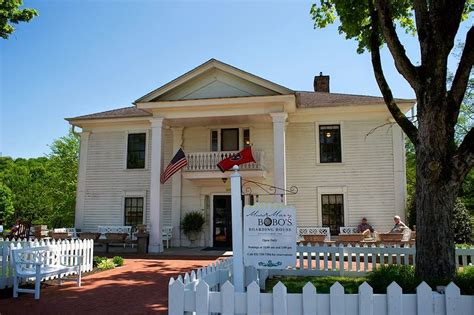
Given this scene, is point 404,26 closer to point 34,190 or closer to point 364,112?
point 364,112

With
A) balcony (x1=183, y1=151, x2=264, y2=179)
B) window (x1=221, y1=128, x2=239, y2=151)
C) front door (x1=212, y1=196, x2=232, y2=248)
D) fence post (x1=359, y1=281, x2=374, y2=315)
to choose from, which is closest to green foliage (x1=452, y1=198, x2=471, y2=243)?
balcony (x1=183, y1=151, x2=264, y2=179)

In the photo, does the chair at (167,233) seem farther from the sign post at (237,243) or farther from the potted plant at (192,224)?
the sign post at (237,243)

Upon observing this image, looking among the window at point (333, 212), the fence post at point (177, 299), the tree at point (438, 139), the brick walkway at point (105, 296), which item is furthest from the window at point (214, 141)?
the fence post at point (177, 299)

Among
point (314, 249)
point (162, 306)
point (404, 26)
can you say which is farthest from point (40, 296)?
point (404, 26)

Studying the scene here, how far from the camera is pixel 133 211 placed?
20.5 meters

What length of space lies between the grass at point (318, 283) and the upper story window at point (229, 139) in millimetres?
10247

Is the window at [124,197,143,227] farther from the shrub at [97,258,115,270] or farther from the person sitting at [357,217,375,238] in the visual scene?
the person sitting at [357,217,375,238]

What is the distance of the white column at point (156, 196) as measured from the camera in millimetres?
17000

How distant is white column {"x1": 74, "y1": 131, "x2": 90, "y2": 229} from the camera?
819 inches

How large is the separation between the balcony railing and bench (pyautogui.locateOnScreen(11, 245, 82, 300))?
853 cm

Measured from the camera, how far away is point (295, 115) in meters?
19.1

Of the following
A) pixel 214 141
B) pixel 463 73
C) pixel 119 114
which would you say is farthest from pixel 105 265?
pixel 119 114

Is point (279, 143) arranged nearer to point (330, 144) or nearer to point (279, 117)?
point (279, 117)

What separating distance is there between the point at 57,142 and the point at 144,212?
24927 millimetres
